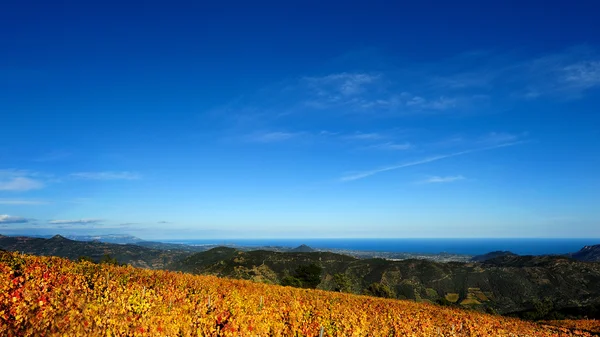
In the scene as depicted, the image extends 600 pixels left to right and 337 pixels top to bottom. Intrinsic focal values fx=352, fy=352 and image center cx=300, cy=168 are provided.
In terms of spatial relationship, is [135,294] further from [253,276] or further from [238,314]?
[253,276]

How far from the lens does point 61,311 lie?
40.1 feet

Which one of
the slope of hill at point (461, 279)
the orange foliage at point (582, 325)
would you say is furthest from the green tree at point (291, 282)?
the orange foliage at point (582, 325)

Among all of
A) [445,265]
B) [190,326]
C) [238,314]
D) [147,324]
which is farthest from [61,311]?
[445,265]

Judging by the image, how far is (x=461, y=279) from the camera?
142 meters

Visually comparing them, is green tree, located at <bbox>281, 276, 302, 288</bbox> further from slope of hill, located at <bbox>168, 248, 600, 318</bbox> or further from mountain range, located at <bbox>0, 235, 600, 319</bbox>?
slope of hill, located at <bbox>168, 248, 600, 318</bbox>

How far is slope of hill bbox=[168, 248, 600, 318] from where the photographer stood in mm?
116438

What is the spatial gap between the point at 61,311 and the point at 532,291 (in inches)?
5864

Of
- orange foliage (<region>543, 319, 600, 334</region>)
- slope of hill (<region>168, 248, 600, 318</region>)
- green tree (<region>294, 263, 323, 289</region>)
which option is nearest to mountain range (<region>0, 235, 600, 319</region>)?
slope of hill (<region>168, 248, 600, 318</region>)

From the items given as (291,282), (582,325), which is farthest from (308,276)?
(582,325)

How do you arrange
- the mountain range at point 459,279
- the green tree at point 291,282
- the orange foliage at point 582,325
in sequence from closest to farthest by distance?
the orange foliage at point 582,325 → the green tree at point 291,282 → the mountain range at point 459,279

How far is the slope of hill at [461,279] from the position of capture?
116438 mm

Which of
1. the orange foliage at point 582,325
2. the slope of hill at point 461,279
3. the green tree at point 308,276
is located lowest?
the slope of hill at point 461,279

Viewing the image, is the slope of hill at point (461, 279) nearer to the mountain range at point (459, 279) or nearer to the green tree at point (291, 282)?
the mountain range at point (459, 279)

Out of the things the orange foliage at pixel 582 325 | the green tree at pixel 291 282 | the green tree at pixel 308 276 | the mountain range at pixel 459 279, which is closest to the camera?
the orange foliage at pixel 582 325
